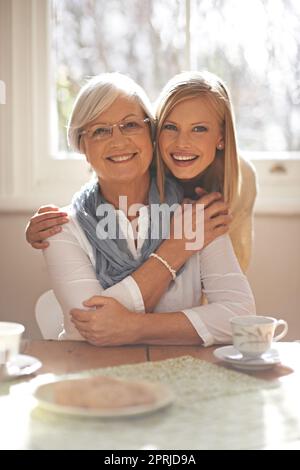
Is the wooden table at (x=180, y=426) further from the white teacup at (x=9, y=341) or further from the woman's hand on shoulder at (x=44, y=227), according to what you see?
the woman's hand on shoulder at (x=44, y=227)

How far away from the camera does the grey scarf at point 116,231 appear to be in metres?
1.88

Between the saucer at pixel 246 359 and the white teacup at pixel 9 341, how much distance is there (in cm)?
36

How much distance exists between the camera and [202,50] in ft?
9.49

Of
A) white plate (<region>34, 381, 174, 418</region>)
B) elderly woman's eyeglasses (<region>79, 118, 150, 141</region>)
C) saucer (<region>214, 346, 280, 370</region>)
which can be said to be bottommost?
saucer (<region>214, 346, 280, 370</region>)

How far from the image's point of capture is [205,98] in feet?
6.38

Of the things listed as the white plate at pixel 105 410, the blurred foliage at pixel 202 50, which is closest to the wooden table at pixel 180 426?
the white plate at pixel 105 410

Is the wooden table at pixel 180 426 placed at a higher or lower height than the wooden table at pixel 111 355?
higher

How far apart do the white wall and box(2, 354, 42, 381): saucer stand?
1.48 metres

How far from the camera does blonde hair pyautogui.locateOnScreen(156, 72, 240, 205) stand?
1.94 meters

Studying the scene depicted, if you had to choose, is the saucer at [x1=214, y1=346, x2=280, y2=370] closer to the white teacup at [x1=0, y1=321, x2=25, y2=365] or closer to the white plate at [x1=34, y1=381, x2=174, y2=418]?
the white plate at [x1=34, y1=381, x2=174, y2=418]

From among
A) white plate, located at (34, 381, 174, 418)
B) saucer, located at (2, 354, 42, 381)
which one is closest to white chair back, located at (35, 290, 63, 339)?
saucer, located at (2, 354, 42, 381)

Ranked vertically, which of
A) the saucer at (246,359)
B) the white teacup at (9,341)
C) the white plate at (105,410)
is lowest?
the saucer at (246,359)

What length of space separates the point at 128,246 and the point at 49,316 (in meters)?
0.33

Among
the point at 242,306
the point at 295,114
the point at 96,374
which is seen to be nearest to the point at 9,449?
the point at 96,374
